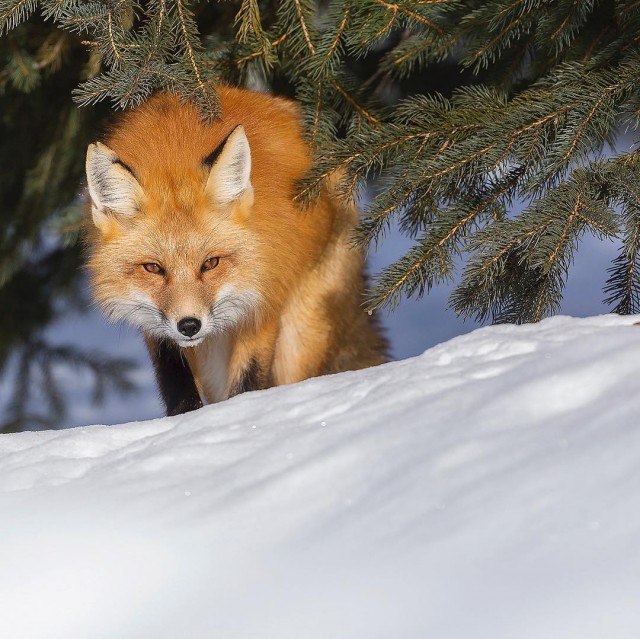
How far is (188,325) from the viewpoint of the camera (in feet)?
9.89

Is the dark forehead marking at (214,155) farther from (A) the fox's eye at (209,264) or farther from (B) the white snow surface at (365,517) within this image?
(B) the white snow surface at (365,517)

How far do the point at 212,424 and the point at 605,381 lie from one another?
2.82 ft

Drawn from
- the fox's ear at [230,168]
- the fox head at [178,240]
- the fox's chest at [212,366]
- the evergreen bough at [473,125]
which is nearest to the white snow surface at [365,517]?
the evergreen bough at [473,125]

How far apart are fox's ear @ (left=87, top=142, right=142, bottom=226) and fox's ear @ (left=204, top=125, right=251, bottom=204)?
10.7 inches

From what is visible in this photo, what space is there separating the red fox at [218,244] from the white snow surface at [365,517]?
4.21 ft

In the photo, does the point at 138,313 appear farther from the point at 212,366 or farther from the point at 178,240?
the point at 212,366

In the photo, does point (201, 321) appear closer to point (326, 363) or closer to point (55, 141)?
point (326, 363)

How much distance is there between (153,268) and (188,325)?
0.95 ft

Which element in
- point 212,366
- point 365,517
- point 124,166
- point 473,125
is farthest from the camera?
point 212,366

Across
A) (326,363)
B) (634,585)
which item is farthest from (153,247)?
(634,585)

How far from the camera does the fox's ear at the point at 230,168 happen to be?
3072 mm

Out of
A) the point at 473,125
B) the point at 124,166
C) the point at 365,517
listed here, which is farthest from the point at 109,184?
the point at 365,517

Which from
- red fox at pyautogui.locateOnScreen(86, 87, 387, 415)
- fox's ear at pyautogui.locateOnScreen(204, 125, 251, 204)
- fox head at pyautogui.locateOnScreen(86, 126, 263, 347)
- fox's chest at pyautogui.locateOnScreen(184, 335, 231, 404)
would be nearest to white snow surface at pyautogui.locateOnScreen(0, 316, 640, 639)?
fox head at pyautogui.locateOnScreen(86, 126, 263, 347)

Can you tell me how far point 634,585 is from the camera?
124cm
